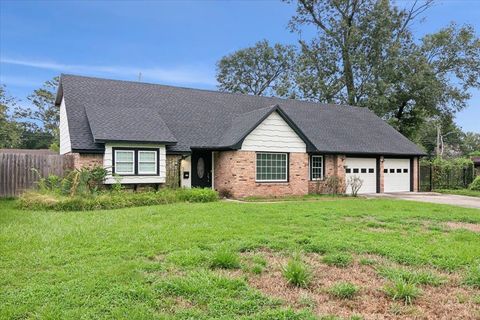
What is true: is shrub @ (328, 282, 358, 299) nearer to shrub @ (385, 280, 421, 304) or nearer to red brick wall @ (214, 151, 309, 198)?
shrub @ (385, 280, 421, 304)

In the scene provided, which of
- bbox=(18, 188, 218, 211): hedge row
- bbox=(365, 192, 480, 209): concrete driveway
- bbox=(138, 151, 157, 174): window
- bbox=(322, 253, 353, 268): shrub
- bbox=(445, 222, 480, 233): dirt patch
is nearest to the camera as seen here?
bbox=(322, 253, 353, 268): shrub

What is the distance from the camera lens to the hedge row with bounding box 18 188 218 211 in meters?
12.7

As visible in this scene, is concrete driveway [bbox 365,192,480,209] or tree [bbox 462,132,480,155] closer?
concrete driveway [bbox 365,192,480,209]

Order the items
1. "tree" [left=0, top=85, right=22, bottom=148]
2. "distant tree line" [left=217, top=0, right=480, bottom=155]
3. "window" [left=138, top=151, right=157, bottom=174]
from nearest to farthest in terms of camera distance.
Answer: "window" [left=138, top=151, right=157, bottom=174] < "distant tree line" [left=217, top=0, right=480, bottom=155] < "tree" [left=0, top=85, right=22, bottom=148]

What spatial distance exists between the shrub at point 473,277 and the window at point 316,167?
49.6 feet

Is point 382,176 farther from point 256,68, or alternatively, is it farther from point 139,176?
point 256,68

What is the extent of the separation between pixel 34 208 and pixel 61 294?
30.4 feet

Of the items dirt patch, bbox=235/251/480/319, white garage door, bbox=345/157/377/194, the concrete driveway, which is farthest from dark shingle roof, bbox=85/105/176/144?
dirt patch, bbox=235/251/480/319

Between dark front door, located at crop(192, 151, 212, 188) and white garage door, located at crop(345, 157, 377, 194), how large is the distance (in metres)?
7.81

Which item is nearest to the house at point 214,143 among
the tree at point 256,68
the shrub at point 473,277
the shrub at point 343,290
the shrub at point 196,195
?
the shrub at point 196,195

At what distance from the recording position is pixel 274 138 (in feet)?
61.2

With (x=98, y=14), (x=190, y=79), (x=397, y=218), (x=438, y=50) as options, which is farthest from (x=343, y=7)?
(x=397, y=218)

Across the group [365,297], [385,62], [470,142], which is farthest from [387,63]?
[470,142]

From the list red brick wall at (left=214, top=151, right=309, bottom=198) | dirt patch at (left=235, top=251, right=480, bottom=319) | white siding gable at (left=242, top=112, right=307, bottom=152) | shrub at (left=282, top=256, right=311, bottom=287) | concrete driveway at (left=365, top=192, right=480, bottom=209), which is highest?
white siding gable at (left=242, top=112, right=307, bottom=152)
